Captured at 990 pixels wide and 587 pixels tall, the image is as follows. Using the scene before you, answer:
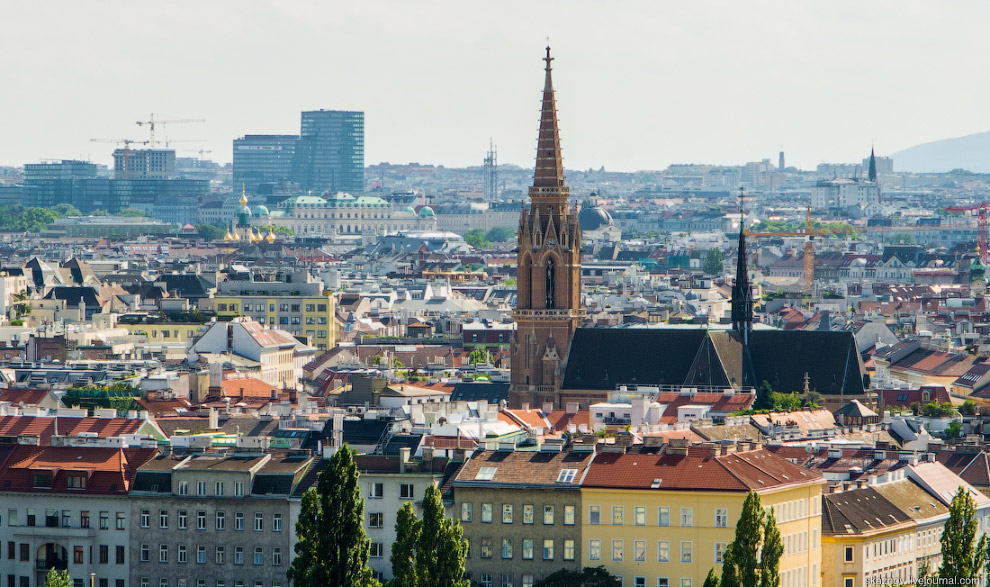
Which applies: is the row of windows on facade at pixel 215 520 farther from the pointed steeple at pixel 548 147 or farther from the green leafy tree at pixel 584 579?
the pointed steeple at pixel 548 147

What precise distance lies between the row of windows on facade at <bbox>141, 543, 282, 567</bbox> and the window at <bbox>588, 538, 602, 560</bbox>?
7419mm

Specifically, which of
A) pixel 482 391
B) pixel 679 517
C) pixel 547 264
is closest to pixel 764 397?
pixel 547 264

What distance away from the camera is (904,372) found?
14200cm

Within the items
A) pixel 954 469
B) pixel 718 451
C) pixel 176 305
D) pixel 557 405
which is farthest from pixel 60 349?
pixel 718 451

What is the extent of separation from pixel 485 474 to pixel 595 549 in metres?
3.46

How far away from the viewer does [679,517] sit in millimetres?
66188

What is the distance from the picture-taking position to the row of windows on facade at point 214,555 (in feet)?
226

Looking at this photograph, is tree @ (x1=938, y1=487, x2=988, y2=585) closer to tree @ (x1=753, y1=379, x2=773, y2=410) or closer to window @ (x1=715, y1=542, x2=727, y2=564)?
window @ (x1=715, y1=542, x2=727, y2=564)

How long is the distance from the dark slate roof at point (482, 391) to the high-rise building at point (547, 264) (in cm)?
130

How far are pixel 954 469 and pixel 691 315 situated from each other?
106313 millimetres

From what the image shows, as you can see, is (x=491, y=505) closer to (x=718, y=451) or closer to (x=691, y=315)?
(x=718, y=451)

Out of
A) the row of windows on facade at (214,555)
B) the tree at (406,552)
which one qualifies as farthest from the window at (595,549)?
the row of windows on facade at (214,555)

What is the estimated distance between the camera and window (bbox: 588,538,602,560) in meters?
66.7

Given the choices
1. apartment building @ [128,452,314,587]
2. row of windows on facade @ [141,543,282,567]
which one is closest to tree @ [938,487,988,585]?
apartment building @ [128,452,314,587]
